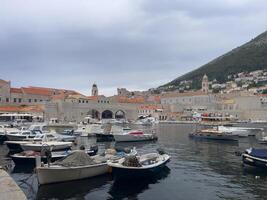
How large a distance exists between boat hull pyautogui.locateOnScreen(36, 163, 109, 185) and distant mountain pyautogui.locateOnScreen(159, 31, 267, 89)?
156 meters

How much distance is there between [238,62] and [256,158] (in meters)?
160

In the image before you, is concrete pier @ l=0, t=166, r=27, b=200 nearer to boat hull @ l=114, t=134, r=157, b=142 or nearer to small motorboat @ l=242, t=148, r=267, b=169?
small motorboat @ l=242, t=148, r=267, b=169

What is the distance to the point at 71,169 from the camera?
563 inches

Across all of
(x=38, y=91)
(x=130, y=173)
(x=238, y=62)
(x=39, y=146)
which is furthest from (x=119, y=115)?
(x=238, y=62)

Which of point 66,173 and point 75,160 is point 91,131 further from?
point 66,173

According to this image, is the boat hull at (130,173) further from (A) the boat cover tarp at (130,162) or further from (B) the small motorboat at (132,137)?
(B) the small motorboat at (132,137)

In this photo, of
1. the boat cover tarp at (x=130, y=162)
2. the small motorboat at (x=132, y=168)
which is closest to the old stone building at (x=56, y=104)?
the small motorboat at (x=132, y=168)

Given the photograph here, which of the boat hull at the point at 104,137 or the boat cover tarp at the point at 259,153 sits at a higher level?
the boat cover tarp at the point at 259,153

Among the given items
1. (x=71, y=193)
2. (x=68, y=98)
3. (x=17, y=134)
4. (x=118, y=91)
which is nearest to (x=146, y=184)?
(x=71, y=193)

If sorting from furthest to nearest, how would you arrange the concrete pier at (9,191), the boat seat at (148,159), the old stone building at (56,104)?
the old stone building at (56,104) < the boat seat at (148,159) < the concrete pier at (9,191)

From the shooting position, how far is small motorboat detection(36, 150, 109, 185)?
13727mm

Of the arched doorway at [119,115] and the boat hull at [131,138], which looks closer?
the boat hull at [131,138]

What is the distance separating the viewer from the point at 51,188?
13.5m

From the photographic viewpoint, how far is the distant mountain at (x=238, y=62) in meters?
162
